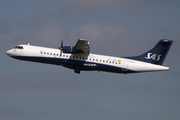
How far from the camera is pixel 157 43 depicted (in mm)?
39719

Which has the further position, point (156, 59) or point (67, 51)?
point (156, 59)

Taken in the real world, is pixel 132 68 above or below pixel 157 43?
below

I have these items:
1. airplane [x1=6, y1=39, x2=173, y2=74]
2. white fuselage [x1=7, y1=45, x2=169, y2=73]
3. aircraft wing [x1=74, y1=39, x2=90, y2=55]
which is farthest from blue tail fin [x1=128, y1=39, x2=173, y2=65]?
aircraft wing [x1=74, y1=39, x2=90, y2=55]

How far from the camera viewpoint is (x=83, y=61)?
3778 centimetres

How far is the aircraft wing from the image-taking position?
35.3 m

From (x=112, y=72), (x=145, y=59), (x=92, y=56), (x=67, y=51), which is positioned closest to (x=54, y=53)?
(x=67, y=51)

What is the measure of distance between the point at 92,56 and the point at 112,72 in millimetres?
3132

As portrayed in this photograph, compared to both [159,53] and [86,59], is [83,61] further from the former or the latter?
[159,53]

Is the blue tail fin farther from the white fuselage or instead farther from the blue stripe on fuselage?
the blue stripe on fuselage

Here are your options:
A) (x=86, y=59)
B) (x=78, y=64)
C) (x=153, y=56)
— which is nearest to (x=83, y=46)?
(x=86, y=59)

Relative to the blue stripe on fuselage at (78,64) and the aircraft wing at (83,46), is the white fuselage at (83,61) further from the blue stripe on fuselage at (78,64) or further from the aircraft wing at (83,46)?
the aircraft wing at (83,46)

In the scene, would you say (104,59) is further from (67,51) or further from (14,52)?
(14,52)

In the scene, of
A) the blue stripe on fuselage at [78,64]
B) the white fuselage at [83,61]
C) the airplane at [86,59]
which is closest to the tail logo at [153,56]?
the airplane at [86,59]

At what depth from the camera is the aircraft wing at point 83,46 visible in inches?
1389
